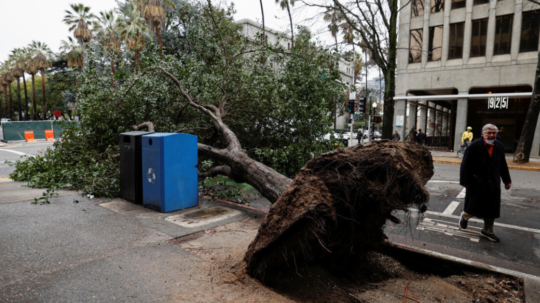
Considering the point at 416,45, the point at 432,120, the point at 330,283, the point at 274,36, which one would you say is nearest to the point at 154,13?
the point at 416,45

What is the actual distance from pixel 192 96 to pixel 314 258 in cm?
629

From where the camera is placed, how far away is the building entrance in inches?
902

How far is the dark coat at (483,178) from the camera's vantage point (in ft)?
16.7

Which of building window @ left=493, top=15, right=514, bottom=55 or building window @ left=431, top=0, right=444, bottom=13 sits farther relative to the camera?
building window @ left=431, top=0, right=444, bottom=13

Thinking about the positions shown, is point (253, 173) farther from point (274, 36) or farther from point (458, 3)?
point (274, 36)

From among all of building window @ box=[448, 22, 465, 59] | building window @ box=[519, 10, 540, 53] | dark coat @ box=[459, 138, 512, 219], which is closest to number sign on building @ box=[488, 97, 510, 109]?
building window @ box=[519, 10, 540, 53]

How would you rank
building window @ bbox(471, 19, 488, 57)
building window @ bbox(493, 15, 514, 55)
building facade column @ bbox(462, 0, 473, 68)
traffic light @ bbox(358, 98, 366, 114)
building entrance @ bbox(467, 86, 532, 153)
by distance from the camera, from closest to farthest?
building window @ bbox(493, 15, 514, 55) → traffic light @ bbox(358, 98, 366, 114) → building window @ bbox(471, 19, 488, 57) → building facade column @ bbox(462, 0, 473, 68) → building entrance @ bbox(467, 86, 532, 153)

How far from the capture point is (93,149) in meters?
8.40

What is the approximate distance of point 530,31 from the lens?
756 inches

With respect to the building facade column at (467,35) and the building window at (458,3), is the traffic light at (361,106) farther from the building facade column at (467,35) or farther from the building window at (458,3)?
the building window at (458,3)

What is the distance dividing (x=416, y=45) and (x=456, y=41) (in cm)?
253

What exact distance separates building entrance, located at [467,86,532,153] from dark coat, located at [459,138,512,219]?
20.0 meters

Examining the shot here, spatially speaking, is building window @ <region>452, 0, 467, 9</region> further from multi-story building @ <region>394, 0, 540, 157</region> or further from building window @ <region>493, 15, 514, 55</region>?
building window @ <region>493, 15, 514, 55</region>

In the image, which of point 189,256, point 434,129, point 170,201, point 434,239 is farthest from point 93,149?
point 434,129
